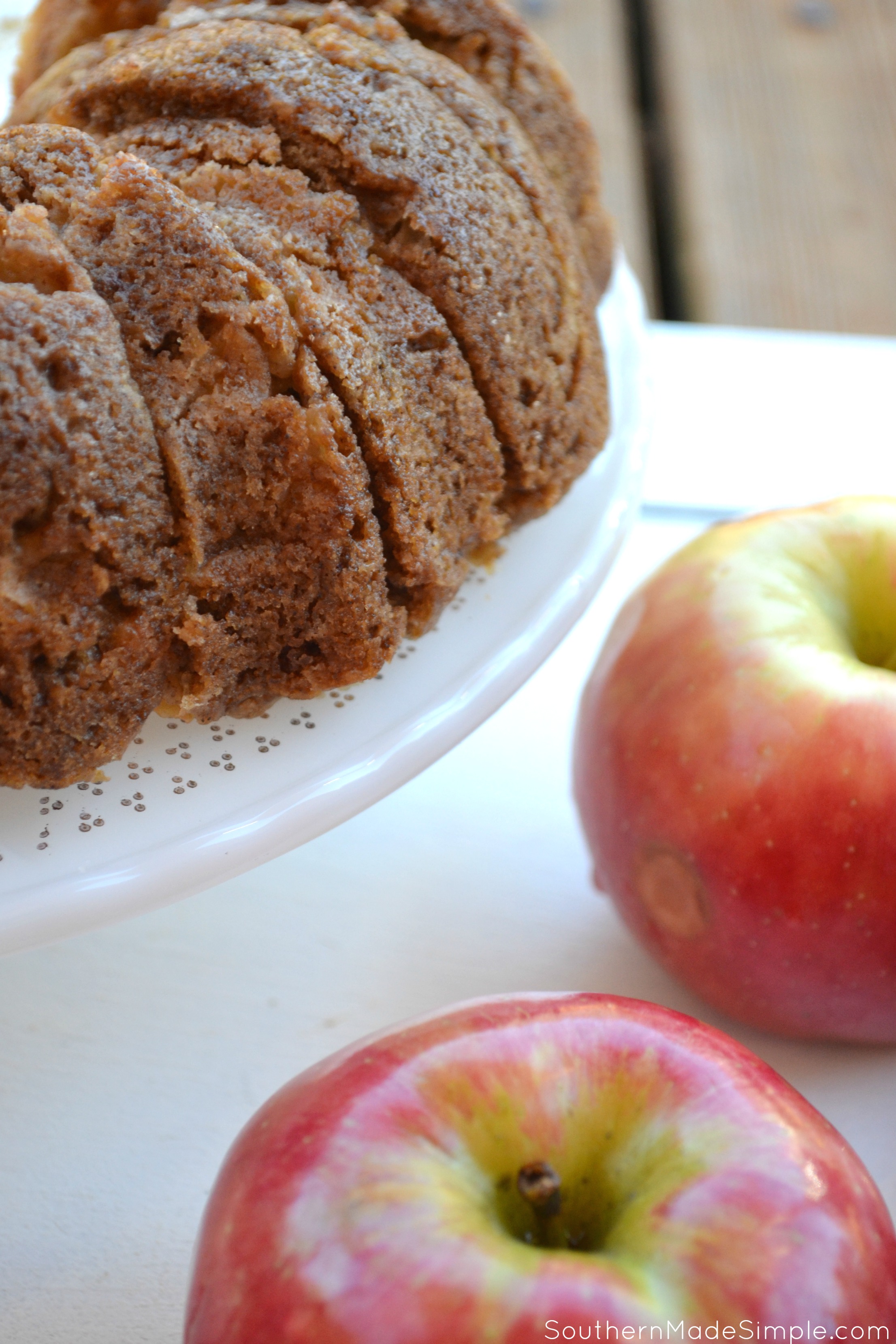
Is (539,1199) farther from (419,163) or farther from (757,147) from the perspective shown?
(757,147)

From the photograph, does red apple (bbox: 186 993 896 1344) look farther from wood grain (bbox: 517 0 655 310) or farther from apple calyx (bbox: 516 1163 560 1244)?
wood grain (bbox: 517 0 655 310)

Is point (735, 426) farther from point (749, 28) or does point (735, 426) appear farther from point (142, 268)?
point (749, 28)

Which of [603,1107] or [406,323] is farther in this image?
[406,323]

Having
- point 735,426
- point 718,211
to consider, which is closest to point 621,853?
point 735,426

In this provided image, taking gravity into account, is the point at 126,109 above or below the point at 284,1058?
above

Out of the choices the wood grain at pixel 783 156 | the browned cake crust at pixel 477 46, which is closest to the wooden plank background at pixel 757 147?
the wood grain at pixel 783 156

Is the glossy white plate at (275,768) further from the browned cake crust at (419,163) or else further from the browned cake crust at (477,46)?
the browned cake crust at (477,46)

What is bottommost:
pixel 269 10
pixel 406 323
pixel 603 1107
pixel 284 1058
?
pixel 284 1058
